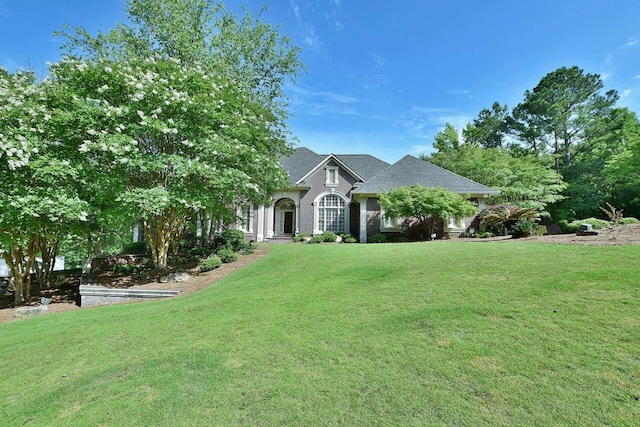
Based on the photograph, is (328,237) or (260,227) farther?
(260,227)

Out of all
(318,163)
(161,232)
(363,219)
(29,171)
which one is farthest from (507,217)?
(29,171)

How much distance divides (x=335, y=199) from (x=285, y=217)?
4268 mm

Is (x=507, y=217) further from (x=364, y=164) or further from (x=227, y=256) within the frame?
(x=227, y=256)

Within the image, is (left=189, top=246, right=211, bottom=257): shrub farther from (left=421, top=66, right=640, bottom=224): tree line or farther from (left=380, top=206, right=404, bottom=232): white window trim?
(left=421, top=66, right=640, bottom=224): tree line

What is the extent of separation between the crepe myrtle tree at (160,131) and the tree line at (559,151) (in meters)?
18.8

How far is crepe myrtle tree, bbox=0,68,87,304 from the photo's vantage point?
8391mm

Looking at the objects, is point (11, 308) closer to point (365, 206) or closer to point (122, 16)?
point (122, 16)

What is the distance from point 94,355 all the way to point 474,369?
217 inches

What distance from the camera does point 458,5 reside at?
11453 millimetres

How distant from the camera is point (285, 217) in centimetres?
2366

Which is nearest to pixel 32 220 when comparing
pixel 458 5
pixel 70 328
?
pixel 70 328

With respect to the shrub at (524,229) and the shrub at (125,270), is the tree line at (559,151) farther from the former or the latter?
the shrub at (125,270)

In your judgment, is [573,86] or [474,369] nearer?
[474,369]

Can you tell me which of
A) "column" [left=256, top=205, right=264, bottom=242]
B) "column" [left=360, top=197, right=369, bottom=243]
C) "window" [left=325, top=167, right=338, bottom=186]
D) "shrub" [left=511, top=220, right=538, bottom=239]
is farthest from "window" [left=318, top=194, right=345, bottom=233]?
"shrub" [left=511, top=220, right=538, bottom=239]
